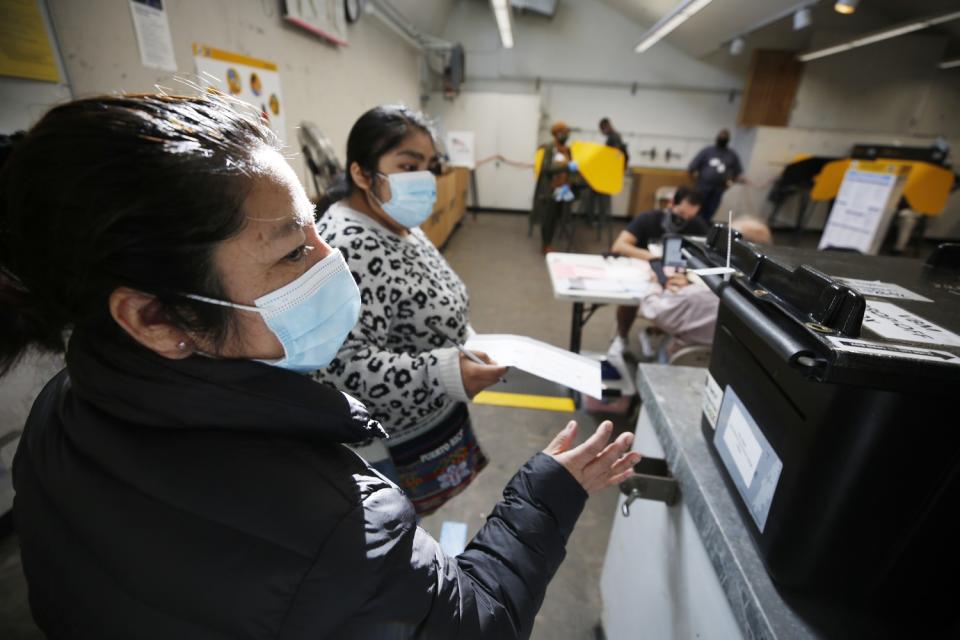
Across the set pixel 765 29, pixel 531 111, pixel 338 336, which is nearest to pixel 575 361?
pixel 338 336

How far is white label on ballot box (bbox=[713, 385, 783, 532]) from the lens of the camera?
59 cm

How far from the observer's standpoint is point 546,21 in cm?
801

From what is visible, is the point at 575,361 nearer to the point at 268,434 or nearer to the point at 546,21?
the point at 268,434

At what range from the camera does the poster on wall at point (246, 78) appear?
2.37 meters

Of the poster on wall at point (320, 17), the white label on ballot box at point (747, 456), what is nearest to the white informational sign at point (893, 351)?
the white label on ballot box at point (747, 456)

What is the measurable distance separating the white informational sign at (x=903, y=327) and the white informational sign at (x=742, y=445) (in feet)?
0.74

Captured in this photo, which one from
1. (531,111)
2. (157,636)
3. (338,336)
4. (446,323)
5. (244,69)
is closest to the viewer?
(157,636)

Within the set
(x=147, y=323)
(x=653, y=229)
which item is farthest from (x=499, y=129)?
(x=147, y=323)

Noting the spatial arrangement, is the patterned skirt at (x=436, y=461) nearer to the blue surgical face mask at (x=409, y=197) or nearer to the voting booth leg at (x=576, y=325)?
the blue surgical face mask at (x=409, y=197)

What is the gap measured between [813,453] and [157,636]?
724 millimetres

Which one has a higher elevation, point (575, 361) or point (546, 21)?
point (546, 21)

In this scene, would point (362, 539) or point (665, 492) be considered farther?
point (665, 492)

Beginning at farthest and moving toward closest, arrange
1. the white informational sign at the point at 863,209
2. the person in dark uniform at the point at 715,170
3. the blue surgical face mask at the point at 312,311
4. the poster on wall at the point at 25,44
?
the person in dark uniform at the point at 715,170 → the white informational sign at the point at 863,209 → the poster on wall at the point at 25,44 → the blue surgical face mask at the point at 312,311

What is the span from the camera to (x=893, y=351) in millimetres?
401
